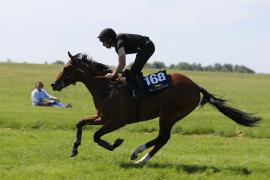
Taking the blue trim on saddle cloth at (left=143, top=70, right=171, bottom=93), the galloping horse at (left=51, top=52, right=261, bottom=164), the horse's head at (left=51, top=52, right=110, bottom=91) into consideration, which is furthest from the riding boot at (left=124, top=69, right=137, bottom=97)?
the horse's head at (left=51, top=52, right=110, bottom=91)

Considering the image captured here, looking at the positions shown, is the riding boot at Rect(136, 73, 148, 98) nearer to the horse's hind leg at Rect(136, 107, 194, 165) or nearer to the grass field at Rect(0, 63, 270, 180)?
the horse's hind leg at Rect(136, 107, 194, 165)

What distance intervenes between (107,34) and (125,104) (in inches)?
59.2

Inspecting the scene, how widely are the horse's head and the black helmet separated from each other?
859mm

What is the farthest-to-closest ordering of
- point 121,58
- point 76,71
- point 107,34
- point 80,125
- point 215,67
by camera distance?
point 215,67, point 76,71, point 80,125, point 107,34, point 121,58

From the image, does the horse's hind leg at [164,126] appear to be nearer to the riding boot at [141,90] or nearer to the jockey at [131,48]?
the riding boot at [141,90]

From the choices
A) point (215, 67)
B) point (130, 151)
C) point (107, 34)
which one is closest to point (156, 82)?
point (107, 34)

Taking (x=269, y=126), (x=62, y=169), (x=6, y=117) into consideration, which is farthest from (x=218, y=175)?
(x=6, y=117)

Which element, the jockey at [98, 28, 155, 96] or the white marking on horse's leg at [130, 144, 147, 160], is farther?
the white marking on horse's leg at [130, 144, 147, 160]

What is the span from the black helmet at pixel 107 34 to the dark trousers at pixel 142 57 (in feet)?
2.30

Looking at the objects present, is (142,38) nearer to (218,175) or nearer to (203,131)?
(218,175)

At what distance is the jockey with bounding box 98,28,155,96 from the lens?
10.9 metres

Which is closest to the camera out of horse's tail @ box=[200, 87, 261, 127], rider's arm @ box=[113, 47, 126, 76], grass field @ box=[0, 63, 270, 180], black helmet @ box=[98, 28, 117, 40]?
grass field @ box=[0, 63, 270, 180]

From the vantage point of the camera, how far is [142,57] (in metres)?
11.3

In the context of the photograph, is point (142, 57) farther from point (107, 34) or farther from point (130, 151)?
point (130, 151)
